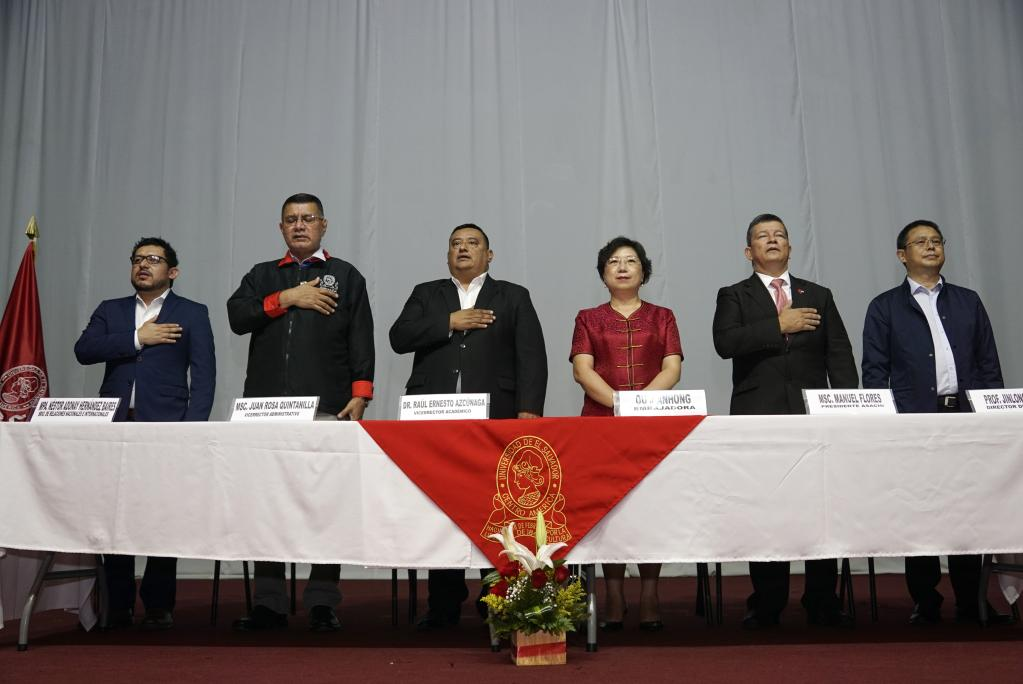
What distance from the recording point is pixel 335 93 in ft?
Answer: 17.9

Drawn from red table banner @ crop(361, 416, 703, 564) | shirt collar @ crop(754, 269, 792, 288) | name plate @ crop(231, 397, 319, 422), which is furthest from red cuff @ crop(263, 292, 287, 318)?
shirt collar @ crop(754, 269, 792, 288)

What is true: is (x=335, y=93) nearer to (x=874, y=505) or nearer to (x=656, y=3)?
(x=656, y=3)

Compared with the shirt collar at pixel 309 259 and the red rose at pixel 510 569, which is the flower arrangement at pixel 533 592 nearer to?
the red rose at pixel 510 569

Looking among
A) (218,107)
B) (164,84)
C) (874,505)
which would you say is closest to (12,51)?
(164,84)

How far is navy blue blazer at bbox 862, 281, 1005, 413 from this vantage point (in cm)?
319

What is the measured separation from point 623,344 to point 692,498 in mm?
876

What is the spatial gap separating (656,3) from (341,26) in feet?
6.65

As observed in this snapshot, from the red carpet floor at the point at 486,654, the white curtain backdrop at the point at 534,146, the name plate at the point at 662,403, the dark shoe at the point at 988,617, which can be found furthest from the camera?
the white curtain backdrop at the point at 534,146

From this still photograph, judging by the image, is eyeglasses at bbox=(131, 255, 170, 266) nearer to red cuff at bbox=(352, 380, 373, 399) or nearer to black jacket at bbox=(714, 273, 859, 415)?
red cuff at bbox=(352, 380, 373, 399)

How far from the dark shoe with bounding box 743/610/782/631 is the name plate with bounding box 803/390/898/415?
929mm

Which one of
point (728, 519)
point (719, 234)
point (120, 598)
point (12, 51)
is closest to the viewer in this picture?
point (728, 519)

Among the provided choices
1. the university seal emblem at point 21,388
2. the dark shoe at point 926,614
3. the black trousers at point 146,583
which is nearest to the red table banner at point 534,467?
the black trousers at point 146,583

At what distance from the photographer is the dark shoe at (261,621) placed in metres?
3.01

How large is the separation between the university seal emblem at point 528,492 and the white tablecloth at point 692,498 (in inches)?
3.8
